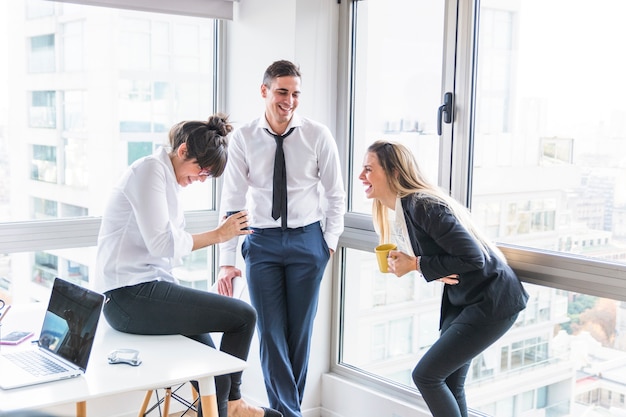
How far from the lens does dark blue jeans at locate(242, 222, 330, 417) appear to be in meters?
3.23

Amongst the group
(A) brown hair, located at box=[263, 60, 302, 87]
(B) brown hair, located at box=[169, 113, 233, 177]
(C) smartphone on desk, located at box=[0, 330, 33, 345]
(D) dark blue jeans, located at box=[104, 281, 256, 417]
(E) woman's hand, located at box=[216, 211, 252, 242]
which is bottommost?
(C) smartphone on desk, located at box=[0, 330, 33, 345]

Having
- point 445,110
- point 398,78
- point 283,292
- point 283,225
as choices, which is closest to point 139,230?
point 283,225

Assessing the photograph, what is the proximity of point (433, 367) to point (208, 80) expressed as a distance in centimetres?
211

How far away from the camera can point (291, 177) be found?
326cm

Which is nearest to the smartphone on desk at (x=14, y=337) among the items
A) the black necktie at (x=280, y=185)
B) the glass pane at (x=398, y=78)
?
the black necktie at (x=280, y=185)

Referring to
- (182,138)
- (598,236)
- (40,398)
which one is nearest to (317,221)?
(182,138)

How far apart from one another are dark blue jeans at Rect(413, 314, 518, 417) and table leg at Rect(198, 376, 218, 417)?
0.74 m

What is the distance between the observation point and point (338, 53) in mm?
3768

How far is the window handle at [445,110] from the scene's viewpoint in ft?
10.4

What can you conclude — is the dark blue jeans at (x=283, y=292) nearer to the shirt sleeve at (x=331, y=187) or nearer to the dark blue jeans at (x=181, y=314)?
the shirt sleeve at (x=331, y=187)

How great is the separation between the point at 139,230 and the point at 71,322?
432 millimetres

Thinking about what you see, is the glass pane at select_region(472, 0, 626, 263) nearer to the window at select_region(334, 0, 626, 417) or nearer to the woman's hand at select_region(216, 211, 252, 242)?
the window at select_region(334, 0, 626, 417)

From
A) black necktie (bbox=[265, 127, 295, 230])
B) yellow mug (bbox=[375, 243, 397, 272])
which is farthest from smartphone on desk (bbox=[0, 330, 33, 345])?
yellow mug (bbox=[375, 243, 397, 272])

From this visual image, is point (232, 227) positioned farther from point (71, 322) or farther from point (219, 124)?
point (71, 322)
